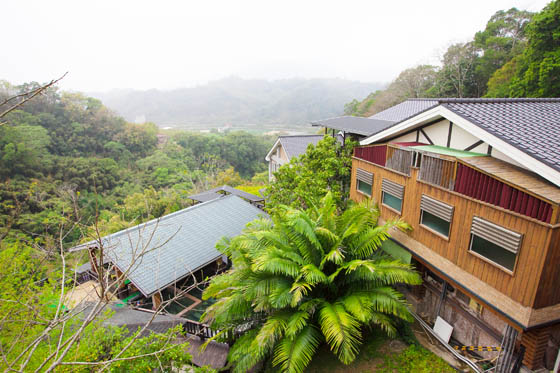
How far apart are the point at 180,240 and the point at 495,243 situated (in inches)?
472

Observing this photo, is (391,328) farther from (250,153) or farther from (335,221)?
(250,153)

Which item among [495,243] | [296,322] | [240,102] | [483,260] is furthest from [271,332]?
[240,102]

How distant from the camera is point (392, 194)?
862 centimetres

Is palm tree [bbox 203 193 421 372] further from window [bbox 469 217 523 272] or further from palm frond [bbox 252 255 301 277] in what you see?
window [bbox 469 217 523 272]

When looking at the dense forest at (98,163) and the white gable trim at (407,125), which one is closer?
the white gable trim at (407,125)

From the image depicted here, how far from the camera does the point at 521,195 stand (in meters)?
5.16

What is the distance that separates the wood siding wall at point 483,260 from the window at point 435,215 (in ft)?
0.35

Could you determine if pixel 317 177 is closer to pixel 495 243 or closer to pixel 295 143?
pixel 495 243

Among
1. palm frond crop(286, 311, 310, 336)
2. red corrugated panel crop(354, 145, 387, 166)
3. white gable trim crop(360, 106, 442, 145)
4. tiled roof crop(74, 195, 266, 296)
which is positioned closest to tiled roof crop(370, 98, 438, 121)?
white gable trim crop(360, 106, 442, 145)

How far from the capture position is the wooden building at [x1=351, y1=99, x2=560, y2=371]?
5035mm

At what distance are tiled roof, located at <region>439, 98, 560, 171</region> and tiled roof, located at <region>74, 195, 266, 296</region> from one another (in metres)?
9.26

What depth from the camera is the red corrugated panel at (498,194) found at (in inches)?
192

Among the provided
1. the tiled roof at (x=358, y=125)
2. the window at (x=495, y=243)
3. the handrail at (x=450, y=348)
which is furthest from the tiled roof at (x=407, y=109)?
the handrail at (x=450, y=348)

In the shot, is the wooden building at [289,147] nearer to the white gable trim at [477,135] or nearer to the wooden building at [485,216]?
the white gable trim at [477,135]
